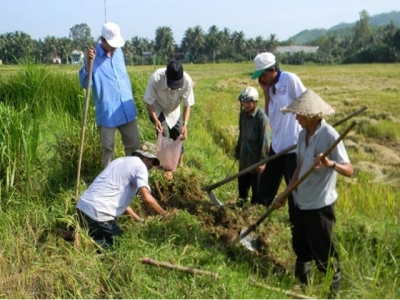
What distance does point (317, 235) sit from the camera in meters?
3.51

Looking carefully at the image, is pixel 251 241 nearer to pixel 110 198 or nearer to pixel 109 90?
pixel 110 198

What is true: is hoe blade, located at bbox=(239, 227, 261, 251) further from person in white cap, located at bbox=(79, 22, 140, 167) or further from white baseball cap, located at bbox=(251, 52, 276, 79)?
person in white cap, located at bbox=(79, 22, 140, 167)

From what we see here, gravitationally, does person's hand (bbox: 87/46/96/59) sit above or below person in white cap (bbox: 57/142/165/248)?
above

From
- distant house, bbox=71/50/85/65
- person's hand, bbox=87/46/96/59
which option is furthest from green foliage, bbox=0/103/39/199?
distant house, bbox=71/50/85/65

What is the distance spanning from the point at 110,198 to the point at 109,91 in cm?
155

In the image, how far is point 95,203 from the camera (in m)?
4.01

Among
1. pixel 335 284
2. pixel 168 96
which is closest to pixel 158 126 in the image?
pixel 168 96

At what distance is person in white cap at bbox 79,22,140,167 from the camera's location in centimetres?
506

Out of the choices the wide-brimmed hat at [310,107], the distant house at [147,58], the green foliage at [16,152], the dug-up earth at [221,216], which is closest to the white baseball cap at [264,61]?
the wide-brimmed hat at [310,107]

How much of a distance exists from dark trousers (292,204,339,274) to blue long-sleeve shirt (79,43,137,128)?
2345 mm

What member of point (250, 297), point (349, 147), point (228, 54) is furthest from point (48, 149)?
point (228, 54)

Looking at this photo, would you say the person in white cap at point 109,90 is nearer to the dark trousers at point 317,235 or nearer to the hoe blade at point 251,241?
the hoe blade at point 251,241

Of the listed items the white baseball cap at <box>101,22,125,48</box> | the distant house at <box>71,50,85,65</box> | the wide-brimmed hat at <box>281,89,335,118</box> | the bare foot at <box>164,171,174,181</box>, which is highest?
the white baseball cap at <box>101,22,125,48</box>

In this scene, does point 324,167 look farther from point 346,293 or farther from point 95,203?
point 95,203
